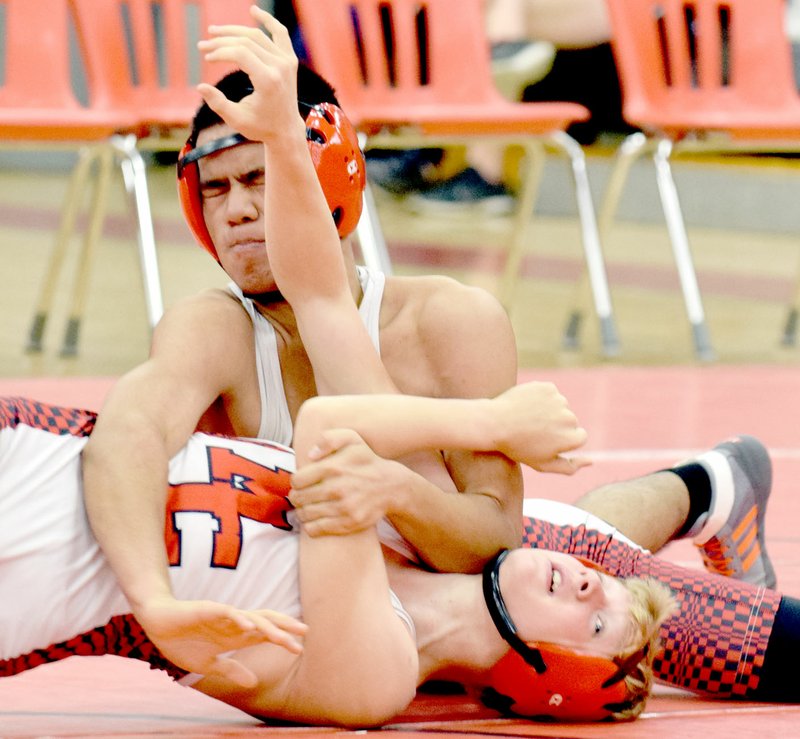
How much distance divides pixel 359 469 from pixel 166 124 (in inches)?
133

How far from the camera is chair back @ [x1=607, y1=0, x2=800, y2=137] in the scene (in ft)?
19.1

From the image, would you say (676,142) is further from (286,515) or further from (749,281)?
(286,515)

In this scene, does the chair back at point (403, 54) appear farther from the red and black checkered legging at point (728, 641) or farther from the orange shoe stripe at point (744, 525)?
the red and black checkered legging at point (728, 641)

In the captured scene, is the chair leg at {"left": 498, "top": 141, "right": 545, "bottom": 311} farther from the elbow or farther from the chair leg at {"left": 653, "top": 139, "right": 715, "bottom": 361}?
the elbow

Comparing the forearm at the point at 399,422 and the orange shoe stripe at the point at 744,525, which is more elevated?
the forearm at the point at 399,422

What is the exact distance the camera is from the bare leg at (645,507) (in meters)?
2.99

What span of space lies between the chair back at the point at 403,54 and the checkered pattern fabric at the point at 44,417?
3.39 m

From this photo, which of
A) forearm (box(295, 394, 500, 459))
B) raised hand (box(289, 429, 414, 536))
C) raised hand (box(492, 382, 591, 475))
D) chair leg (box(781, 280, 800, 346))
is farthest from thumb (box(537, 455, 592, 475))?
chair leg (box(781, 280, 800, 346))

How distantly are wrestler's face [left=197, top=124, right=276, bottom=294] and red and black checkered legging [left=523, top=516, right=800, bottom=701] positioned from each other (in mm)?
805

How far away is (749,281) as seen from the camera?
7.85 metres

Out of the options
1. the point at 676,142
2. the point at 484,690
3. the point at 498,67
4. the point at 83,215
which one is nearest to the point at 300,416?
the point at 484,690

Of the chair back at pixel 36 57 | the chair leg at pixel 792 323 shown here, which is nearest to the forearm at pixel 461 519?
the chair back at pixel 36 57

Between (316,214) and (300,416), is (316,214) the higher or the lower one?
the higher one

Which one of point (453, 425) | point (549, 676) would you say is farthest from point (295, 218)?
point (549, 676)
